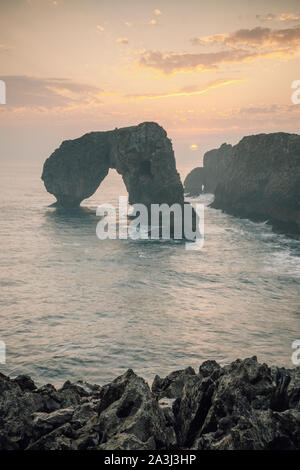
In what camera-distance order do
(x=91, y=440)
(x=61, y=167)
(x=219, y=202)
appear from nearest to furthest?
(x=91, y=440) → (x=61, y=167) → (x=219, y=202)

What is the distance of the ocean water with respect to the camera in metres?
31.6

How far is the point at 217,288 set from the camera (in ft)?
160

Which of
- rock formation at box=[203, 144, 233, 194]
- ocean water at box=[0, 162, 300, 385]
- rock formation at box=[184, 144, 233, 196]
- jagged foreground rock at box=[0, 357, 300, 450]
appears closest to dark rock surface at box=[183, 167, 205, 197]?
rock formation at box=[184, 144, 233, 196]

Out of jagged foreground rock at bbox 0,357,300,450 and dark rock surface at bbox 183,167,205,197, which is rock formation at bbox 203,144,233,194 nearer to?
dark rock surface at bbox 183,167,205,197

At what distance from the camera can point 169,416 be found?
16.5m

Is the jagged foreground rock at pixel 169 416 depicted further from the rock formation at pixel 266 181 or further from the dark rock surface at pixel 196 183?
the dark rock surface at pixel 196 183

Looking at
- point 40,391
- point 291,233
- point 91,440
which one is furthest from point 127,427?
point 291,233

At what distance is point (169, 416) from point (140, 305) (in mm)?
26225

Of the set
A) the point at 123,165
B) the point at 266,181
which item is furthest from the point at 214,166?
the point at 123,165

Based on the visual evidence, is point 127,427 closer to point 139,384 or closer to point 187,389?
point 139,384

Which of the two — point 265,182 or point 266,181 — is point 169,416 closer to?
point 266,181

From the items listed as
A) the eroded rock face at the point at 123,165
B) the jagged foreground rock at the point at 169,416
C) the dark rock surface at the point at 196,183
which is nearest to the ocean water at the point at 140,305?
the jagged foreground rock at the point at 169,416

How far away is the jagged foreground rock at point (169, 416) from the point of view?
1416 cm
